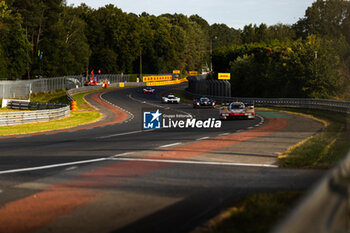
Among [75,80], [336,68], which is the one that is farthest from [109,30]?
[336,68]

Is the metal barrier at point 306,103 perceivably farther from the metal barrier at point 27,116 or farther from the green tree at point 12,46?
the green tree at point 12,46

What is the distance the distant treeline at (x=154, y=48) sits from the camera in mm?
67375

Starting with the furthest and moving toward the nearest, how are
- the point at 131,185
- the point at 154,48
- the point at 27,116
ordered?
the point at 154,48 < the point at 27,116 < the point at 131,185

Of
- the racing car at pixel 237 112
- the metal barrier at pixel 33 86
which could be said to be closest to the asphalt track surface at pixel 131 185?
the racing car at pixel 237 112

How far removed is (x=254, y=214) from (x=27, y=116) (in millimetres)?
33076

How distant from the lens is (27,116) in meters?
37.6

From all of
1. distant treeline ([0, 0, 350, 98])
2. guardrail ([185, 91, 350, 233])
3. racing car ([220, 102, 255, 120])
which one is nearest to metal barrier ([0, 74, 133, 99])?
distant treeline ([0, 0, 350, 98])

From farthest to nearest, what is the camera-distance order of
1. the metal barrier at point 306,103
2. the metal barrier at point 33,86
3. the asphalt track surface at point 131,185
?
the metal barrier at point 33,86 → the metal barrier at point 306,103 → the asphalt track surface at point 131,185

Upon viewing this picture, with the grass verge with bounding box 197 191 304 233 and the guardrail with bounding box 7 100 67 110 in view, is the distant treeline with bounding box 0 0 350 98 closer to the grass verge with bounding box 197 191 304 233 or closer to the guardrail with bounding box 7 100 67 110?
the guardrail with bounding box 7 100 67 110

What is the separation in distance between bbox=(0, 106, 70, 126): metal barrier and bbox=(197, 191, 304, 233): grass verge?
30402 millimetres

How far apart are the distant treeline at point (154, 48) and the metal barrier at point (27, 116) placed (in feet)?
121

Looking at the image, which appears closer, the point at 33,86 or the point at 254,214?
the point at 254,214

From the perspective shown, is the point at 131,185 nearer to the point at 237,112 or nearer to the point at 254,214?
the point at 254,214

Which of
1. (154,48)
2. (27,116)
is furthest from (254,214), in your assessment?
(154,48)
